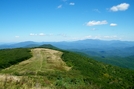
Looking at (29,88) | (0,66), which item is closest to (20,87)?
(29,88)

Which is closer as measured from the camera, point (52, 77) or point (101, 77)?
point (52, 77)

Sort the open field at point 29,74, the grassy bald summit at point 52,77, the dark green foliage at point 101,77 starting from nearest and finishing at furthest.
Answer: the open field at point 29,74 < the grassy bald summit at point 52,77 < the dark green foliage at point 101,77

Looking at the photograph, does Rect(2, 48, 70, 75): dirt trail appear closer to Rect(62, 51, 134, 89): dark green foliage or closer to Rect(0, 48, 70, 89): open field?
Rect(0, 48, 70, 89): open field

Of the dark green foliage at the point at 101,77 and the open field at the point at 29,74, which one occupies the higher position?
the open field at the point at 29,74

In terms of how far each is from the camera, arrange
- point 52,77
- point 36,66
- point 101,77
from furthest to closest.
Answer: point 101,77
point 36,66
point 52,77

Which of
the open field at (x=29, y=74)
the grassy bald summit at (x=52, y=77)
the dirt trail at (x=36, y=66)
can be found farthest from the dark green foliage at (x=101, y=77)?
the open field at (x=29, y=74)

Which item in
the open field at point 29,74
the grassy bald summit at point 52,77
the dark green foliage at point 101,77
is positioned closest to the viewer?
the open field at point 29,74

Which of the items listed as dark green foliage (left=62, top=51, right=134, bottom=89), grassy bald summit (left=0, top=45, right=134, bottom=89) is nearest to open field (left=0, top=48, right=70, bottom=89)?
grassy bald summit (left=0, top=45, right=134, bottom=89)

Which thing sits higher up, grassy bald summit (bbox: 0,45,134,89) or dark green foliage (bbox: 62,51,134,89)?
grassy bald summit (bbox: 0,45,134,89)

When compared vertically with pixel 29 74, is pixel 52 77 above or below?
below

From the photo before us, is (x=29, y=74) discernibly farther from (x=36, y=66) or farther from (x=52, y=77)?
(x=36, y=66)

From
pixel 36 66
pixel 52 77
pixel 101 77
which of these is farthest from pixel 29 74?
pixel 101 77

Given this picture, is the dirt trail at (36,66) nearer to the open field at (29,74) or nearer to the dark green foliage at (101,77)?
the open field at (29,74)

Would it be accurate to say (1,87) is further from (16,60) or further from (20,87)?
(16,60)
